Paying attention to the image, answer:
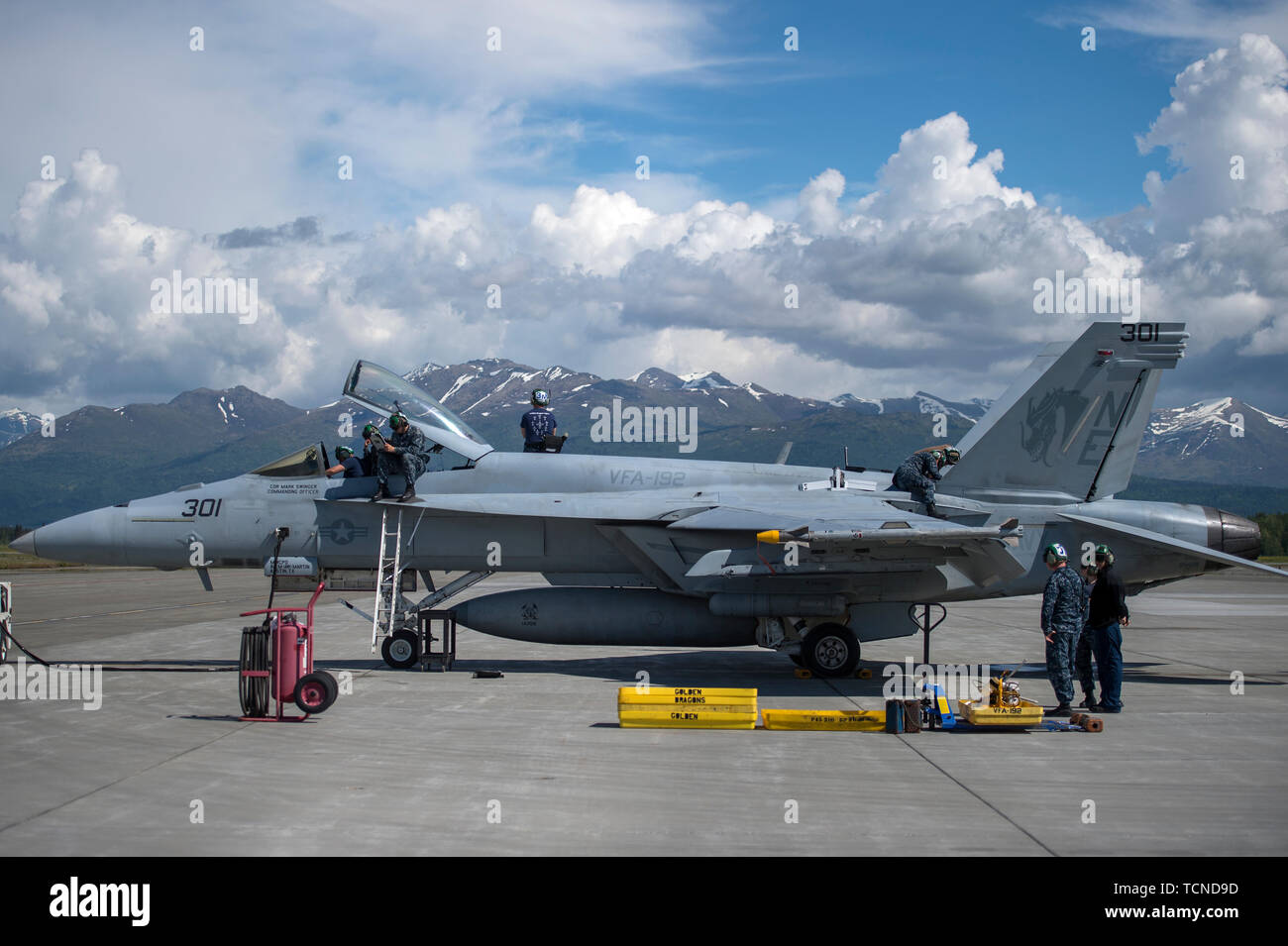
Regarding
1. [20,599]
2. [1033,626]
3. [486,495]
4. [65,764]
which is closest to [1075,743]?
[486,495]

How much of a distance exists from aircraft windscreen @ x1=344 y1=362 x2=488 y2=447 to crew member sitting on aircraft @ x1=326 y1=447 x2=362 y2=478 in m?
0.81

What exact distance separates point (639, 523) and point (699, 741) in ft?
14.4

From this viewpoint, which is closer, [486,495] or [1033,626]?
[486,495]

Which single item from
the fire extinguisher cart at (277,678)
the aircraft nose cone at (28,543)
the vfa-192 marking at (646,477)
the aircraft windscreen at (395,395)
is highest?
the aircraft windscreen at (395,395)

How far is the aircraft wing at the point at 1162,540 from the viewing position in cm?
1256

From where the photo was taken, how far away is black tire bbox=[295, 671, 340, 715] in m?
9.34

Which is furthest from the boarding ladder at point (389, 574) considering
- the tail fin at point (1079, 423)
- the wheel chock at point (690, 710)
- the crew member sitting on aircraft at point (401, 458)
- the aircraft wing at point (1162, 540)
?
the aircraft wing at point (1162, 540)

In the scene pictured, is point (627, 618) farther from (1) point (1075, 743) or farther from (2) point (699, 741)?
(1) point (1075, 743)

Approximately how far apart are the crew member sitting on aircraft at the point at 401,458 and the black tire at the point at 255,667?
3.85 meters

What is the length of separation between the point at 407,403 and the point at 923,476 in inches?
278

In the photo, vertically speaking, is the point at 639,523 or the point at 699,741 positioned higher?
the point at 639,523

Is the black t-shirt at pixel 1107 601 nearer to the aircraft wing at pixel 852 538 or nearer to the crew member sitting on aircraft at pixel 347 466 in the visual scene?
the aircraft wing at pixel 852 538

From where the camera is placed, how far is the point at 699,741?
8.77 m

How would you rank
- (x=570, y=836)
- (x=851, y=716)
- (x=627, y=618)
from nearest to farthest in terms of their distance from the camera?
(x=570, y=836)
(x=851, y=716)
(x=627, y=618)
